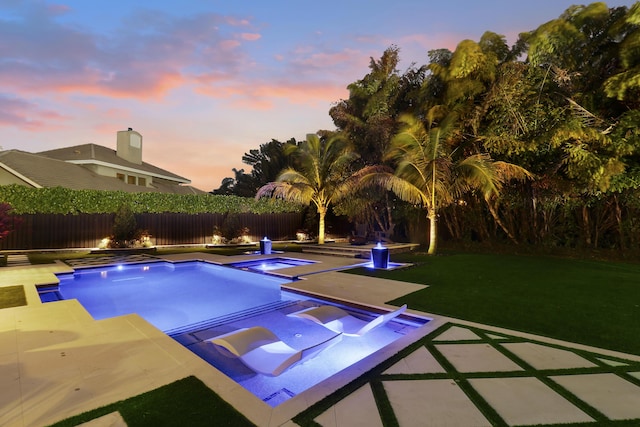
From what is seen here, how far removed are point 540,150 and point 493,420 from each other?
1027cm

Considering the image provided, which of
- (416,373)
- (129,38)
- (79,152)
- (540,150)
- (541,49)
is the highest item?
(129,38)

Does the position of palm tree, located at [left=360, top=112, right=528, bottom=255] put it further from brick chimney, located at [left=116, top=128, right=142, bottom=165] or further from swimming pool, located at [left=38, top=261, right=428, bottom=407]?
brick chimney, located at [left=116, top=128, right=142, bottom=165]

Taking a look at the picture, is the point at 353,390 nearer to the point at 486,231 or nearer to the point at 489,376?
the point at 489,376

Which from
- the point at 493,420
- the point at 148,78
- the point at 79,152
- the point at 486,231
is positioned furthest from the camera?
the point at 79,152

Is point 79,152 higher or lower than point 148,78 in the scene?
lower

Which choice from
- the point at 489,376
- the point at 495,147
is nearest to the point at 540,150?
the point at 495,147

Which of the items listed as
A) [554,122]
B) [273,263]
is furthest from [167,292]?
[554,122]

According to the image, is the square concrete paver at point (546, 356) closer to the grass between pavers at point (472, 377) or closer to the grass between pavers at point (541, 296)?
the grass between pavers at point (472, 377)

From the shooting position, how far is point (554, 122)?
9367mm

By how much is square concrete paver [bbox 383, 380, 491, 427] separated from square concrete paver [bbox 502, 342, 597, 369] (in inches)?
41.8

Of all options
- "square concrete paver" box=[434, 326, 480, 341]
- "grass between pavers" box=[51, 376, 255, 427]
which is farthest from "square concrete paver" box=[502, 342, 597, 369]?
"grass between pavers" box=[51, 376, 255, 427]

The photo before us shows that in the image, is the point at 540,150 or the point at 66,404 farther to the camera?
the point at 540,150

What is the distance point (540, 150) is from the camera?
9.80m

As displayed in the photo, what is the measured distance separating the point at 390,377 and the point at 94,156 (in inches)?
867
